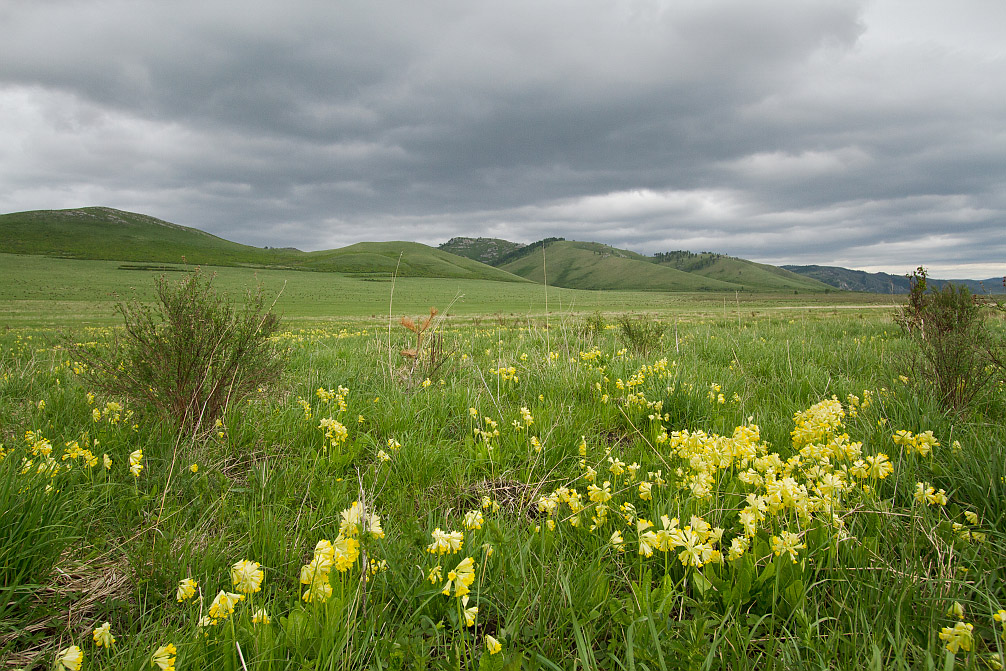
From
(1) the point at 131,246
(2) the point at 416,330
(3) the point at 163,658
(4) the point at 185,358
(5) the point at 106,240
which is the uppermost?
(5) the point at 106,240

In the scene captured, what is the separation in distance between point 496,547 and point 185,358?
120 inches

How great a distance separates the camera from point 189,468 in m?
2.78

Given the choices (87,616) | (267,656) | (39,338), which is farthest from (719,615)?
(39,338)

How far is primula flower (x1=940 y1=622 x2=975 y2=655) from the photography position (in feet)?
4.38

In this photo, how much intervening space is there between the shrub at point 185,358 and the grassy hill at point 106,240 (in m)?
128

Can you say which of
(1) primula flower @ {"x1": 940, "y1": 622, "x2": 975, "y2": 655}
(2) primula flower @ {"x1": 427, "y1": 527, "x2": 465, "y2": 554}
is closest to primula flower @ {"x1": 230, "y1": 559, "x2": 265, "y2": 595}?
(2) primula flower @ {"x1": 427, "y1": 527, "x2": 465, "y2": 554}

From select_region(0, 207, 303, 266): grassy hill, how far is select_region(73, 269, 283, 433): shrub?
127817 mm

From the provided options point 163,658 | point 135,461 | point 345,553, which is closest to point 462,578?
point 345,553

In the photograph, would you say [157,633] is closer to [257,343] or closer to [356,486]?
[356,486]

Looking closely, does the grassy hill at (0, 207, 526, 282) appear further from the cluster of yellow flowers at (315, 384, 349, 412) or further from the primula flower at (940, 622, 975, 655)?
the primula flower at (940, 622, 975, 655)

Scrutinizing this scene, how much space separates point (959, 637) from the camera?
4.50 ft

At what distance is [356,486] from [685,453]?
2.07 metres

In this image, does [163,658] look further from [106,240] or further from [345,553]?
[106,240]

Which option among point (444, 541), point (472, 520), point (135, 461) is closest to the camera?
point (444, 541)
